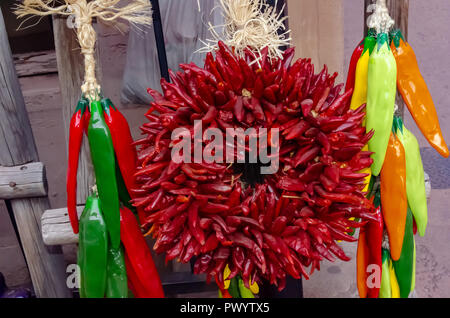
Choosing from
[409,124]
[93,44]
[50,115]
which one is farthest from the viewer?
[409,124]

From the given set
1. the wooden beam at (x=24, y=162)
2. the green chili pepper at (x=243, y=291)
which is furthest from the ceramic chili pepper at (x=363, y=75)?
the wooden beam at (x=24, y=162)

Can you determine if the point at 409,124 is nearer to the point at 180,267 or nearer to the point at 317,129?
the point at 180,267

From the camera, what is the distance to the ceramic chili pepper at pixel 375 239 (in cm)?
108

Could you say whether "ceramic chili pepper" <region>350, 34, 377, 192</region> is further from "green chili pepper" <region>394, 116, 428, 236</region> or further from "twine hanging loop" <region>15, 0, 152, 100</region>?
"twine hanging loop" <region>15, 0, 152, 100</region>

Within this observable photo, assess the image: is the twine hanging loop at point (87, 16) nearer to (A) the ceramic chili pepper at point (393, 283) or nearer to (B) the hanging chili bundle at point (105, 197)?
(B) the hanging chili bundle at point (105, 197)

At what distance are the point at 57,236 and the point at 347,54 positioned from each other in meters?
1.54

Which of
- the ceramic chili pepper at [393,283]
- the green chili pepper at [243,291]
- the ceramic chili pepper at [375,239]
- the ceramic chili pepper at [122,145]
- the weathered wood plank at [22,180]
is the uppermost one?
the ceramic chili pepper at [122,145]

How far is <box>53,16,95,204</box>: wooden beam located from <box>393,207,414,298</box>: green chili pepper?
2.80ft

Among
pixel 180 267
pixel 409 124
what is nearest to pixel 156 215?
pixel 180 267

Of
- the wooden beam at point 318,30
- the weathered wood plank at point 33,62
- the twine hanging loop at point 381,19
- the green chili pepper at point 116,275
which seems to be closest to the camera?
the twine hanging loop at point 381,19

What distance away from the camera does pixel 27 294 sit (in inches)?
61.1

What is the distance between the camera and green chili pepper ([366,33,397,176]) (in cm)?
93

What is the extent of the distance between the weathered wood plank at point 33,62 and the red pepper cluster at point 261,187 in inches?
48.7

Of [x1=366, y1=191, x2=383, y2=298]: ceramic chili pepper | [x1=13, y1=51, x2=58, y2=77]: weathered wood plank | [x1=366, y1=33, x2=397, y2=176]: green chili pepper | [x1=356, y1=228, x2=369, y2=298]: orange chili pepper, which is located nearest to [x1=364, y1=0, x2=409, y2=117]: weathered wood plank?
[x1=366, y1=33, x2=397, y2=176]: green chili pepper
